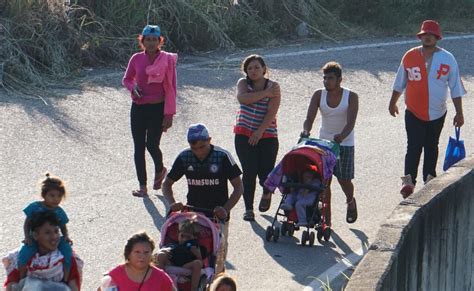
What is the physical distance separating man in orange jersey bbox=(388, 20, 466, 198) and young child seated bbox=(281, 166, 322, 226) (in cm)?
144

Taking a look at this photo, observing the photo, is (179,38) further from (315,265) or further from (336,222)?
(315,265)

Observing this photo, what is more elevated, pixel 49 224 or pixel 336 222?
pixel 49 224

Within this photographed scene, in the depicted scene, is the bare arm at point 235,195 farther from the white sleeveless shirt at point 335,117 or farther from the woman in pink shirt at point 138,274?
the white sleeveless shirt at point 335,117

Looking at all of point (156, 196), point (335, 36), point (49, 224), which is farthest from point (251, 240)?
point (335, 36)

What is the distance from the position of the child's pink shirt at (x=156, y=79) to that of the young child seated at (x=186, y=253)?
3741mm

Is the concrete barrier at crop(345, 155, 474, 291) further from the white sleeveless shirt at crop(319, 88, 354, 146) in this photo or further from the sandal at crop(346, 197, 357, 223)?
the sandal at crop(346, 197, 357, 223)

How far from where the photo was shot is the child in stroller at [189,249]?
779 centimetres

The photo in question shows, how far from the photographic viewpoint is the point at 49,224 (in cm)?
724

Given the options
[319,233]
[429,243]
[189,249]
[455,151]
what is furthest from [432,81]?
[189,249]

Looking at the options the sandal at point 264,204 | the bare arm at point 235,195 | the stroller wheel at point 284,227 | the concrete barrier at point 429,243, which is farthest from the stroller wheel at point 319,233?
the bare arm at point 235,195

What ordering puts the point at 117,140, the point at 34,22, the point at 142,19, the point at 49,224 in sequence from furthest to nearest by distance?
1. the point at 142,19
2. the point at 34,22
3. the point at 117,140
4. the point at 49,224

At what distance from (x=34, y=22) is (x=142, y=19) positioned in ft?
7.93

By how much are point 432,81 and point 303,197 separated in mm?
2036

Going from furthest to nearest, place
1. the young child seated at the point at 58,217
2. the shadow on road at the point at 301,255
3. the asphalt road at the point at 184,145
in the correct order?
the asphalt road at the point at 184,145
the shadow on road at the point at 301,255
the young child seated at the point at 58,217
